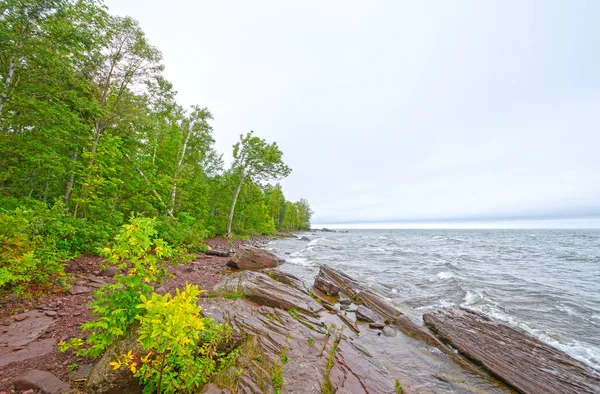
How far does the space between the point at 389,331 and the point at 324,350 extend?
13.5 feet

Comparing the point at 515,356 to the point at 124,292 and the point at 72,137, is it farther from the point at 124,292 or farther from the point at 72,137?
the point at 72,137

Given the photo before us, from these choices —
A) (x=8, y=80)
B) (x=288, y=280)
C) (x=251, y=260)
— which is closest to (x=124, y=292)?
(x=288, y=280)

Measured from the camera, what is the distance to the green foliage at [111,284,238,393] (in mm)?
3100

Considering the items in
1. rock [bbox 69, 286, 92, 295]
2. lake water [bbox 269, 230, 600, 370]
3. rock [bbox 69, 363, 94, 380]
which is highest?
rock [bbox 69, 286, 92, 295]

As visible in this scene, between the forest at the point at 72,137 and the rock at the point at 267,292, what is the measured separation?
382 centimetres

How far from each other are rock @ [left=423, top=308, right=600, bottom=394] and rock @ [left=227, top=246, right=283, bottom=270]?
11048mm

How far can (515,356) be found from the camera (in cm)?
694

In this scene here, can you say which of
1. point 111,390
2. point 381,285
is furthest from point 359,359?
point 381,285

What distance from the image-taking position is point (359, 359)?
5.97 meters

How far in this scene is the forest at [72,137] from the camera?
7918 millimetres

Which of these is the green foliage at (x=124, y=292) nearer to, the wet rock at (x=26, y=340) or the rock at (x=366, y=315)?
the wet rock at (x=26, y=340)

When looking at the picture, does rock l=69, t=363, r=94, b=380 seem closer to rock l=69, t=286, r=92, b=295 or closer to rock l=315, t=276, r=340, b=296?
rock l=69, t=286, r=92, b=295

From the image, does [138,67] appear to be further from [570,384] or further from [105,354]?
[570,384]

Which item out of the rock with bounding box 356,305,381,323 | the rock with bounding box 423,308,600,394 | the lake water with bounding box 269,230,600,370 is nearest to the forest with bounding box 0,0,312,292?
the rock with bounding box 356,305,381,323
